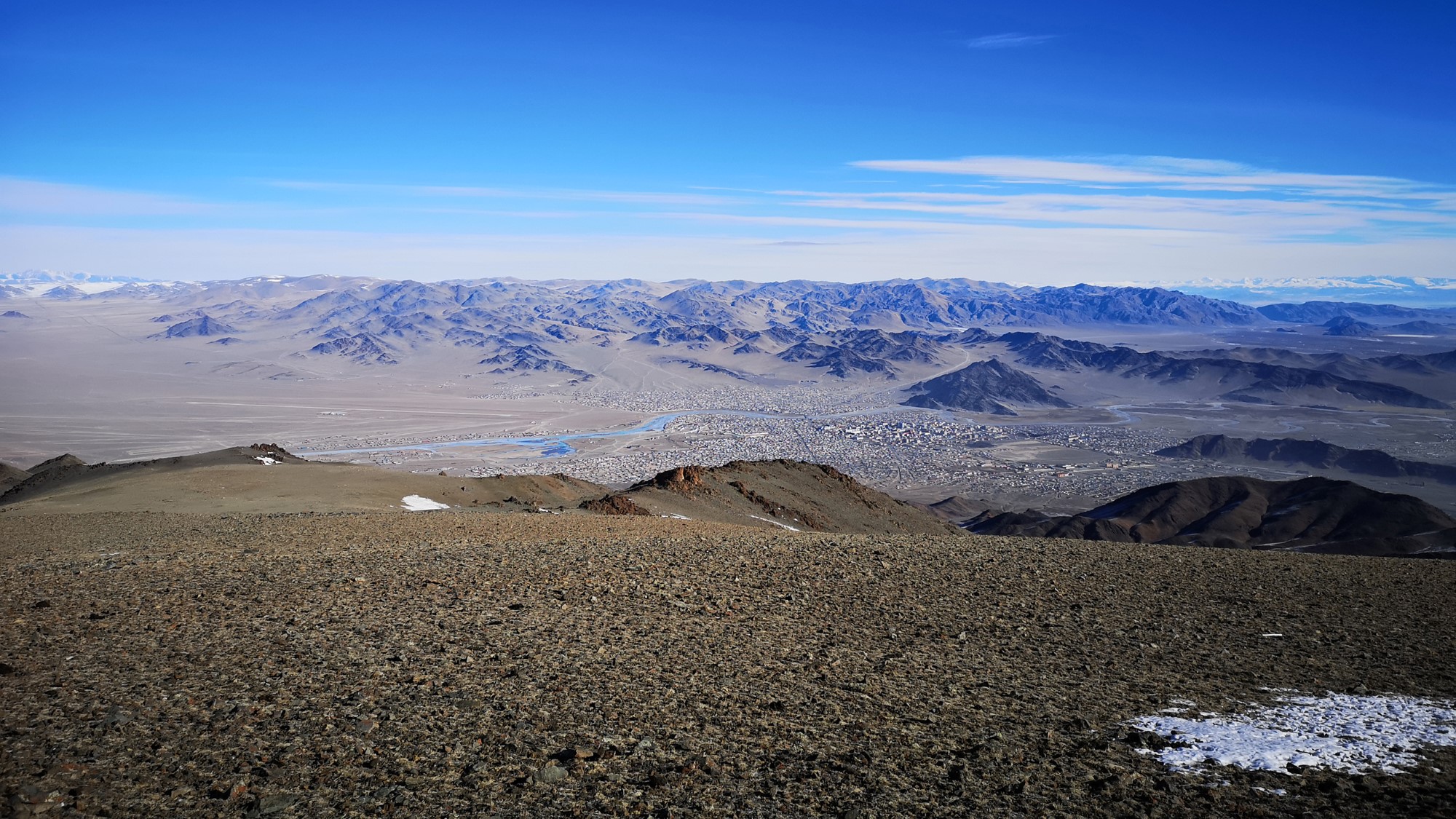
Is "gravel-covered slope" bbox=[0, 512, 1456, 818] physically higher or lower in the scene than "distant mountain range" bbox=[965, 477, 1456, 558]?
higher

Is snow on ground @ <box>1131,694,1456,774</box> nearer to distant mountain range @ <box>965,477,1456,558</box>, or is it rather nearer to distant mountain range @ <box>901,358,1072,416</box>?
distant mountain range @ <box>965,477,1456,558</box>

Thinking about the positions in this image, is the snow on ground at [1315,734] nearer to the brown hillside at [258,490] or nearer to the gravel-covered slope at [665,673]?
the gravel-covered slope at [665,673]

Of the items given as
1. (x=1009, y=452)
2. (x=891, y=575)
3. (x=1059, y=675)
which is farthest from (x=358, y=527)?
(x=1009, y=452)

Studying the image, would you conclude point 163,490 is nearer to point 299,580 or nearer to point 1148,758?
point 299,580

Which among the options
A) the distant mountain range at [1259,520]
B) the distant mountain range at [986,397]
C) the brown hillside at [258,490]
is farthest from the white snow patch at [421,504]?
the distant mountain range at [986,397]

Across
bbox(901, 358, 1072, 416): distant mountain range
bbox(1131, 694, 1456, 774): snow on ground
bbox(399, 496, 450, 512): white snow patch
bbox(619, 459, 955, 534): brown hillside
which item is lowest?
bbox(901, 358, 1072, 416): distant mountain range

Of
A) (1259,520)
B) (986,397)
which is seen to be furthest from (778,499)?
(986,397)

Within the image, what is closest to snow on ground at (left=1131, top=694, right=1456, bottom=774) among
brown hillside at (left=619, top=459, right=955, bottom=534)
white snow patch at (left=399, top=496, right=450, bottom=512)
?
brown hillside at (left=619, top=459, right=955, bottom=534)
